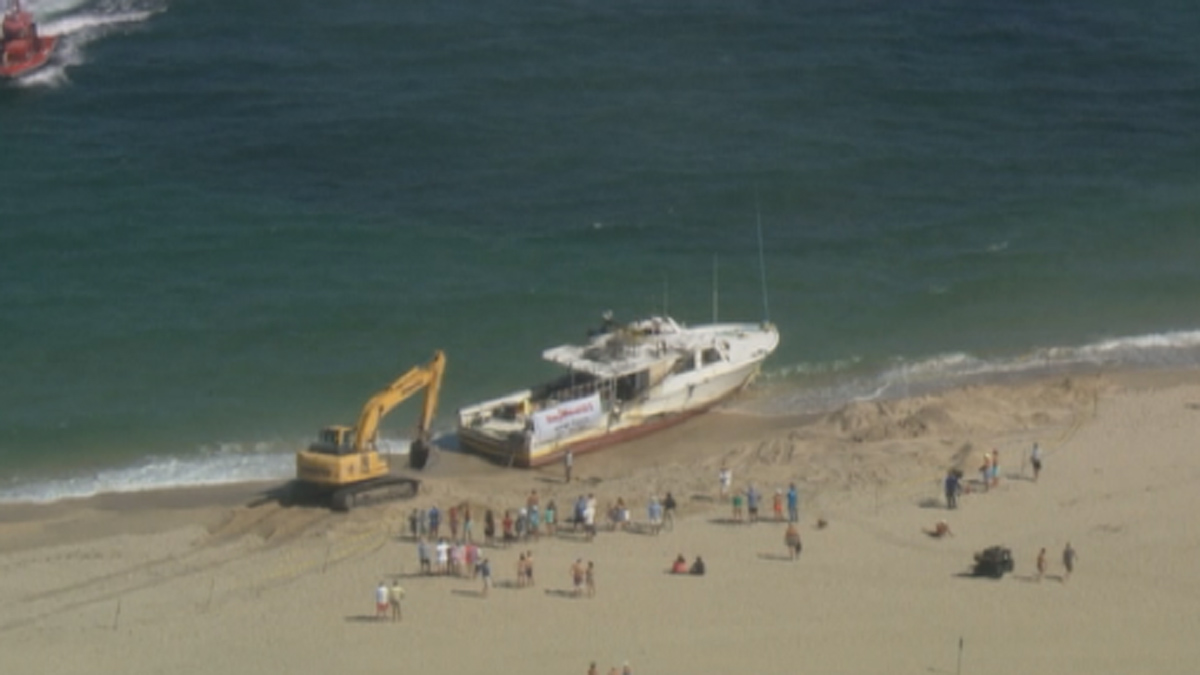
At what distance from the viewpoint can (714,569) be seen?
206 feet

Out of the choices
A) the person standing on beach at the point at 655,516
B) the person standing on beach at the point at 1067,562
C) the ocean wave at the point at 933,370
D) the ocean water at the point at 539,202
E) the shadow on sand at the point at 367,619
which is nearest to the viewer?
the shadow on sand at the point at 367,619

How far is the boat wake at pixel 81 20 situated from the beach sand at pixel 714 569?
3094cm

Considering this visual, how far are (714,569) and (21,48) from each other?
42.9 meters

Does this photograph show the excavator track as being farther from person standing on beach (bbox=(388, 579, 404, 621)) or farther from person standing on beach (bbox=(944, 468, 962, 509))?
person standing on beach (bbox=(944, 468, 962, 509))

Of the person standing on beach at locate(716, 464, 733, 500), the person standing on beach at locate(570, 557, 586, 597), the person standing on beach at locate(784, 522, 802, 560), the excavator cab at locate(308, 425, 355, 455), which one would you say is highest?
the excavator cab at locate(308, 425, 355, 455)

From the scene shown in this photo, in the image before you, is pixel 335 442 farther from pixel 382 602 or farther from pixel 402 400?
pixel 382 602

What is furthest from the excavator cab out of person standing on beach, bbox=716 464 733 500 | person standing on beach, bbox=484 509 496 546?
→ person standing on beach, bbox=716 464 733 500

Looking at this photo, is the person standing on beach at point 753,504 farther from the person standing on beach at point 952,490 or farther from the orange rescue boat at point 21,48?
the orange rescue boat at point 21,48

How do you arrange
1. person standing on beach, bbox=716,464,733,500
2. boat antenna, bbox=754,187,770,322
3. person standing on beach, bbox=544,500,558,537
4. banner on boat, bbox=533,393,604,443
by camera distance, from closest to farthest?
person standing on beach, bbox=544,500,558,537, person standing on beach, bbox=716,464,733,500, banner on boat, bbox=533,393,604,443, boat antenna, bbox=754,187,770,322

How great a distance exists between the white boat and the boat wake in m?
29.5

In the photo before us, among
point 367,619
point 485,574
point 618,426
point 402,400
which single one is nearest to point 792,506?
point 485,574

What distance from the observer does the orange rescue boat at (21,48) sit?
94.6 meters

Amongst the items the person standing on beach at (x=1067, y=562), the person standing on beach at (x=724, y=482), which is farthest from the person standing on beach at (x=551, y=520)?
the person standing on beach at (x=1067, y=562)

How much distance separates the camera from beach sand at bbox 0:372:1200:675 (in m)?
58.5
